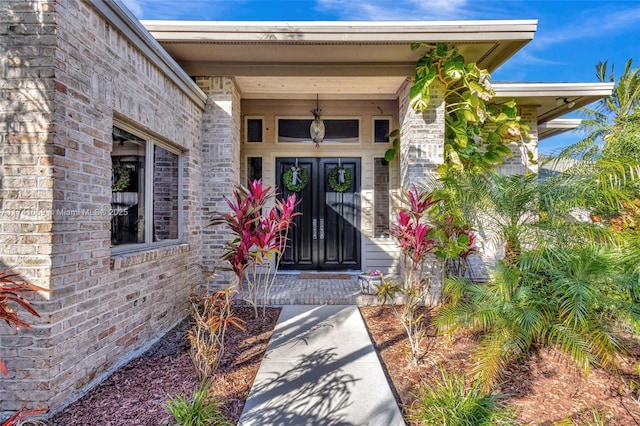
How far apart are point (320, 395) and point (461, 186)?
2.70 metres

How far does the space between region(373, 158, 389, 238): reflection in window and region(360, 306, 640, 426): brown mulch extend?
3161 millimetres

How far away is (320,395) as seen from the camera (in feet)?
8.19

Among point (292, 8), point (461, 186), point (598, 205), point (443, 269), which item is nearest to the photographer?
point (598, 205)

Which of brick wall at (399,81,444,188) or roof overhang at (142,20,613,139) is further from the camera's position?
brick wall at (399,81,444,188)

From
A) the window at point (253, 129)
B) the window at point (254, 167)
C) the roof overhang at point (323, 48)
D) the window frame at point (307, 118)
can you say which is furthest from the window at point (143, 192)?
the window frame at point (307, 118)

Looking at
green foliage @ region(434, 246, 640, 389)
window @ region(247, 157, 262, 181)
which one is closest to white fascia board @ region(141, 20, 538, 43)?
window @ region(247, 157, 262, 181)

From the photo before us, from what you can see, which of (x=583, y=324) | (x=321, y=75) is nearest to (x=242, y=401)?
(x=583, y=324)

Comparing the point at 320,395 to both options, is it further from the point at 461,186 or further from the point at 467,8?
the point at 467,8

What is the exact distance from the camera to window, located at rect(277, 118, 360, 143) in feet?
21.7

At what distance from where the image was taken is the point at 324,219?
21.8ft

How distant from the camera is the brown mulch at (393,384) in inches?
88.1

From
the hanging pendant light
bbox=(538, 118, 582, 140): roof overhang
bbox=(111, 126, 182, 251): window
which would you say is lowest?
bbox=(111, 126, 182, 251): window

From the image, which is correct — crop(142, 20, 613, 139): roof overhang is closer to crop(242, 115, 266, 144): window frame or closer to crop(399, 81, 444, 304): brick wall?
crop(242, 115, 266, 144): window frame

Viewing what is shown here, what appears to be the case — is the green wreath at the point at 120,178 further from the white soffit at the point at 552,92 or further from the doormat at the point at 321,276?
the white soffit at the point at 552,92
